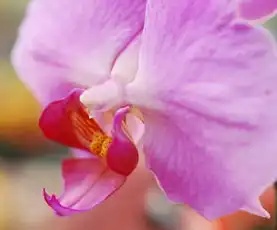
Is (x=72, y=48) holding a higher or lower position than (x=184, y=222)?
higher

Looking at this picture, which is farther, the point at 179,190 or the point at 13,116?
the point at 13,116

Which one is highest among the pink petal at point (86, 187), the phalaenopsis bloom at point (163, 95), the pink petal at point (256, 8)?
the pink petal at point (256, 8)

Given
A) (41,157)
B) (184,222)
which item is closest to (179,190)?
(184,222)

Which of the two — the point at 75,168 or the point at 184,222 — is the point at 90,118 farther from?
the point at 184,222

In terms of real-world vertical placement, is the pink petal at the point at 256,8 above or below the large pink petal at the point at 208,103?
above
